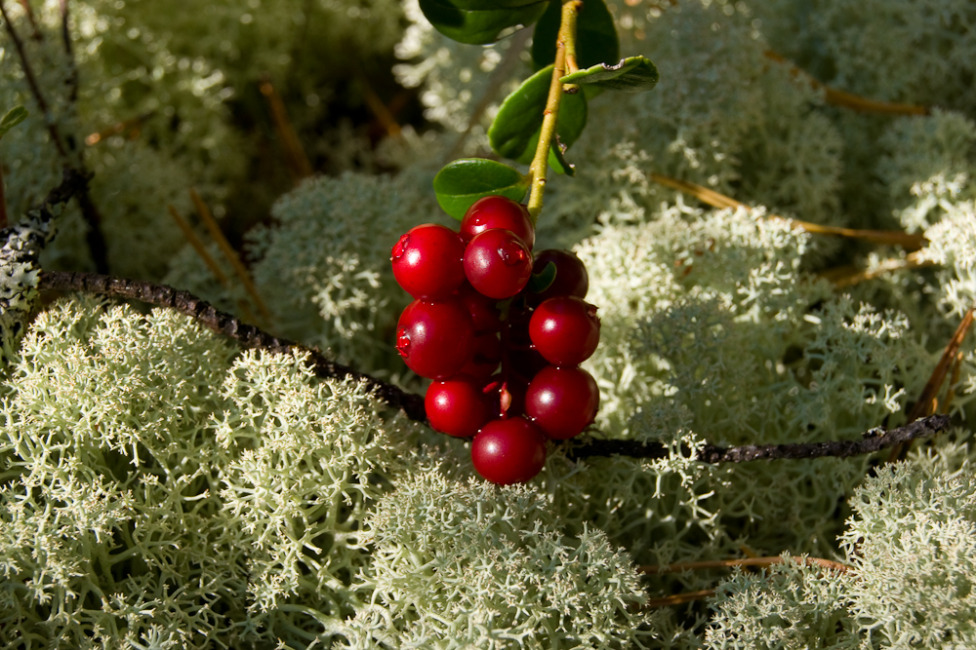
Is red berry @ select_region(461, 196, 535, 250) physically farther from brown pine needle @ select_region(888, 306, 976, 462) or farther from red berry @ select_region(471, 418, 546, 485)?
brown pine needle @ select_region(888, 306, 976, 462)

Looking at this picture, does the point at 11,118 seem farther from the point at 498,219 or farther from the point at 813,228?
the point at 813,228

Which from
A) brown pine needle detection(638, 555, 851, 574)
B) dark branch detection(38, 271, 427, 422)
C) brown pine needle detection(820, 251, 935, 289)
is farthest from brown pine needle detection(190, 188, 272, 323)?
brown pine needle detection(820, 251, 935, 289)

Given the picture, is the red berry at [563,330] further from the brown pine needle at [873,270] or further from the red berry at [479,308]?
the brown pine needle at [873,270]

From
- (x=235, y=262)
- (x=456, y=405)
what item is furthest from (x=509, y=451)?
(x=235, y=262)

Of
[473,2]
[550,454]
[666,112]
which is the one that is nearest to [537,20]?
[473,2]

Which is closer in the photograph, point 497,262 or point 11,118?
point 497,262

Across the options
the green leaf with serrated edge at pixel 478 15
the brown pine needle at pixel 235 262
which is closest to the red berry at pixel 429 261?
the green leaf with serrated edge at pixel 478 15
